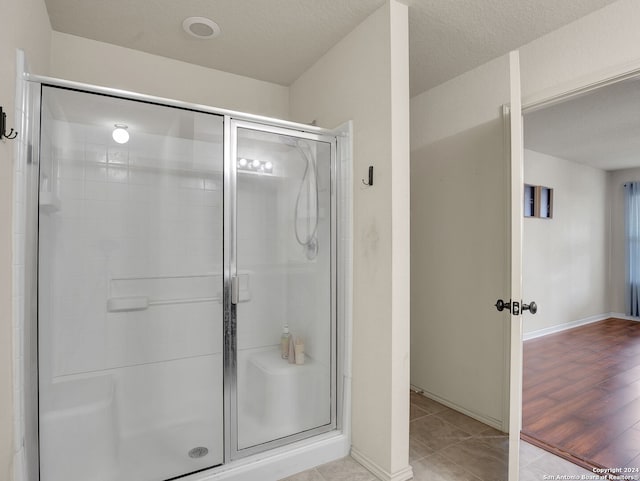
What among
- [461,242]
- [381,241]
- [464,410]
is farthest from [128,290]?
[464,410]

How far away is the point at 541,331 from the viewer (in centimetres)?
470

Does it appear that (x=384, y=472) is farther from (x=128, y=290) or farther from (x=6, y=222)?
(x=6, y=222)

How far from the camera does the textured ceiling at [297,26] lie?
1.89 meters

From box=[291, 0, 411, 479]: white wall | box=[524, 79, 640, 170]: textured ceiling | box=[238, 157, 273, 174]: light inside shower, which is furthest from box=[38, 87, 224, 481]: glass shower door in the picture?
box=[524, 79, 640, 170]: textured ceiling

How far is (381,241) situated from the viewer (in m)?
1.90

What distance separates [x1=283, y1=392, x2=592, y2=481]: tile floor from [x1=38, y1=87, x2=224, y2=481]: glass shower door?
2.35 ft

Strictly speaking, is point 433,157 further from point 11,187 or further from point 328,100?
point 11,187

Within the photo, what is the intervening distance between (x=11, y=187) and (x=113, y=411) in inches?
43.3

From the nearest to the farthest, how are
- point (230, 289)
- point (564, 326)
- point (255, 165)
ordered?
point (230, 289) < point (255, 165) < point (564, 326)

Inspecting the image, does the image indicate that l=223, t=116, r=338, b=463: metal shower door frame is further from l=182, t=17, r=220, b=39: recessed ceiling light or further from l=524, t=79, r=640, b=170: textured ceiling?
l=524, t=79, r=640, b=170: textured ceiling

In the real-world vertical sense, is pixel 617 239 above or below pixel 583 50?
below

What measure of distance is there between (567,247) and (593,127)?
1.94 meters

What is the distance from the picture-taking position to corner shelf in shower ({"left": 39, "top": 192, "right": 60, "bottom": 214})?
1.49 metres

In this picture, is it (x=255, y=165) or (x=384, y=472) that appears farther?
(x=255, y=165)
